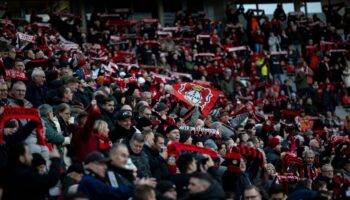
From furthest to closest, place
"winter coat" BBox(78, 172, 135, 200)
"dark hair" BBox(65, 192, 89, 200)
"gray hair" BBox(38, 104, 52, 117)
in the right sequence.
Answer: "gray hair" BBox(38, 104, 52, 117) < "winter coat" BBox(78, 172, 135, 200) < "dark hair" BBox(65, 192, 89, 200)

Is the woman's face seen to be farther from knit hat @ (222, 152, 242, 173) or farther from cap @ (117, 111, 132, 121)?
knit hat @ (222, 152, 242, 173)

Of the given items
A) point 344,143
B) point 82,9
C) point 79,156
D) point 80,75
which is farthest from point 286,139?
point 82,9

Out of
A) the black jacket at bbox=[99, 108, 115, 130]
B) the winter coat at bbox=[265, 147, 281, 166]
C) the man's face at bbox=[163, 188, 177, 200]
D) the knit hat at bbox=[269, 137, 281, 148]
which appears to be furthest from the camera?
the knit hat at bbox=[269, 137, 281, 148]

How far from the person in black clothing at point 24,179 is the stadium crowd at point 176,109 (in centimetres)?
1

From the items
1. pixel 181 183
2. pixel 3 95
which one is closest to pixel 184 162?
pixel 181 183

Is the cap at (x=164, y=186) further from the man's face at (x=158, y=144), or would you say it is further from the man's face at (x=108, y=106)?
the man's face at (x=108, y=106)

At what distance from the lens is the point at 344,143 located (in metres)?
17.9

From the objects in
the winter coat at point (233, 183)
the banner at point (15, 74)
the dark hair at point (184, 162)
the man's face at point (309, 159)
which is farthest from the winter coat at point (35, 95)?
the man's face at point (309, 159)

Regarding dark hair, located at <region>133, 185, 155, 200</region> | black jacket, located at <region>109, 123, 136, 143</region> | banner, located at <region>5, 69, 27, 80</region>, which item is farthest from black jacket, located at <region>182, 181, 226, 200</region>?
banner, located at <region>5, 69, 27, 80</region>

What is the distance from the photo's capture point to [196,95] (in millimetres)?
16797

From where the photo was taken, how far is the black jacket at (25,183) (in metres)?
8.57

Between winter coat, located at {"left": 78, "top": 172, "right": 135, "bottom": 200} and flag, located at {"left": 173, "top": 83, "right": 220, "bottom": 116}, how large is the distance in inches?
305

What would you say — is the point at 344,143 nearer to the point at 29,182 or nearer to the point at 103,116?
the point at 103,116

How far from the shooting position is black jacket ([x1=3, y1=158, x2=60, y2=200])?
8570 millimetres
